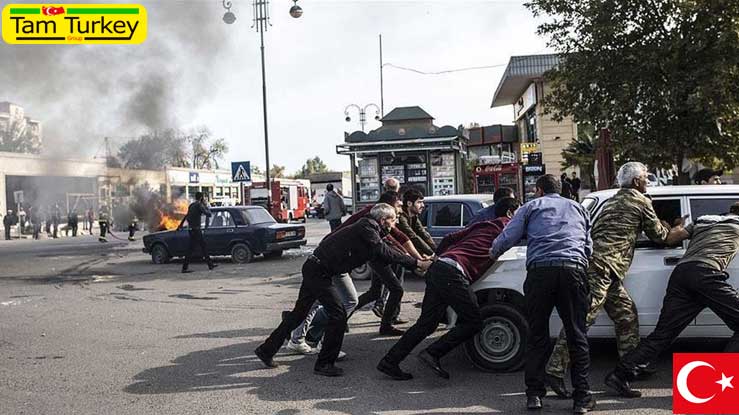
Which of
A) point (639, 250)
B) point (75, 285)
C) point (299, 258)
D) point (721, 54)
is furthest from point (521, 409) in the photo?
point (299, 258)

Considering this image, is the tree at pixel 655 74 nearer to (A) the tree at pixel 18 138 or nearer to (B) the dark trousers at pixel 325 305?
(B) the dark trousers at pixel 325 305

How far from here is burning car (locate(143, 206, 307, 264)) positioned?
16.0 metres

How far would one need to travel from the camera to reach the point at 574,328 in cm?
476

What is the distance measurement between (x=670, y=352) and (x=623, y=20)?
8009mm

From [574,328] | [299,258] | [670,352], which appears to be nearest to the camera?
[574,328]

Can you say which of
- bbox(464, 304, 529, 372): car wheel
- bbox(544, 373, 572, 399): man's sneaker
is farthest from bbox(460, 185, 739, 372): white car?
bbox(544, 373, 572, 399): man's sneaker

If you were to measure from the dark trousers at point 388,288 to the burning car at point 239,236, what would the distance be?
27.6ft

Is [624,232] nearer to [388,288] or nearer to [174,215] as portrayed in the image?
[388,288]

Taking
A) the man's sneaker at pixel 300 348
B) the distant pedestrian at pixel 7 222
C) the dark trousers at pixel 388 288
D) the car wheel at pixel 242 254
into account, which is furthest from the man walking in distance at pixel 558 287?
the distant pedestrian at pixel 7 222

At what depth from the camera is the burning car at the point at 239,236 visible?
1599cm

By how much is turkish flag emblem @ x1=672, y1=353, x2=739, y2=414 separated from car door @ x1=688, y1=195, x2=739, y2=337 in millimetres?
324

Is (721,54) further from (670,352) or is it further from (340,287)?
(340,287)

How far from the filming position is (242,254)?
53.1 feet

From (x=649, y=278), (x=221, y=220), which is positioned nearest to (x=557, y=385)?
(x=649, y=278)
